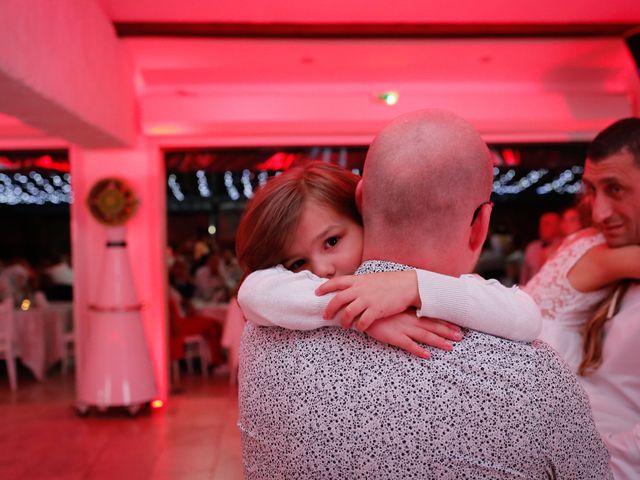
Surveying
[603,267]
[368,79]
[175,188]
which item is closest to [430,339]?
[603,267]

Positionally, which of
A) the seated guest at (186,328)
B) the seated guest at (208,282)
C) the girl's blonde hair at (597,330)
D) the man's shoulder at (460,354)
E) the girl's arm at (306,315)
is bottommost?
the seated guest at (186,328)

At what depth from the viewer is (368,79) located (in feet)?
21.2

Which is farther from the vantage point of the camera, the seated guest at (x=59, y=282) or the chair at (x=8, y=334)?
the seated guest at (x=59, y=282)

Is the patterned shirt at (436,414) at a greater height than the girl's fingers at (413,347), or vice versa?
the girl's fingers at (413,347)

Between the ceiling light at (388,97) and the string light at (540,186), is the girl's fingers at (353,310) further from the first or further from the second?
the string light at (540,186)

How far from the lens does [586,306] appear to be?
6.00 feet

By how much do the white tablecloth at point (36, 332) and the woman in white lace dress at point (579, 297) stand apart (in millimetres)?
7250

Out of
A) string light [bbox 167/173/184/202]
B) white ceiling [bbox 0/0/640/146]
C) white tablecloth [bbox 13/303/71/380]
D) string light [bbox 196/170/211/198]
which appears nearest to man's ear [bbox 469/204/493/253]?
white ceiling [bbox 0/0/640/146]

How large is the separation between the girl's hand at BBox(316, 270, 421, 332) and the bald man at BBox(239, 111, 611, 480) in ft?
0.11

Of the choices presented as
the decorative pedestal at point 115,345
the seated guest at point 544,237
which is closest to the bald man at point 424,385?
the decorative pedestal at point 115,345

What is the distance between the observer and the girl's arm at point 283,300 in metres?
1.05

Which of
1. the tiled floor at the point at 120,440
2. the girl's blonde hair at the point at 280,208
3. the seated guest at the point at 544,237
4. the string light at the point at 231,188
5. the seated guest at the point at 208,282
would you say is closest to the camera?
the girl's blonde hair at the point at 280,208

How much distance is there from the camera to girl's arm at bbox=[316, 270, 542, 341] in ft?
3.27

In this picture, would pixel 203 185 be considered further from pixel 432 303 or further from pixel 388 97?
pixel 432 303
